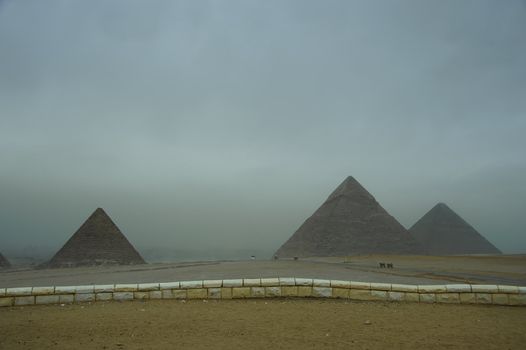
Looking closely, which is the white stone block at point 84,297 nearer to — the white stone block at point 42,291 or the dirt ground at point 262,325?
the dirt ground at point 262,325

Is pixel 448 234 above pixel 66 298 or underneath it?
underneath

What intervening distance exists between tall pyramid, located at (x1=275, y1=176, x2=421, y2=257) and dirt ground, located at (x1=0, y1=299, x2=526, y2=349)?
3832cm

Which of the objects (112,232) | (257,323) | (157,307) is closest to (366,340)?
(257,323)

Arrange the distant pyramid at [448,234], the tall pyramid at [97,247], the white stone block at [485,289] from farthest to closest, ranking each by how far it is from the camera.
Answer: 1. the distant pyramid at [448,234]
2. the tall pyramid at [97,247]
3. the white stone block at [485,289]

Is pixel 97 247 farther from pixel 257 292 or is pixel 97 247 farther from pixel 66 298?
pixel 257 292

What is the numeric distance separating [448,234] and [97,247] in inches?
1989

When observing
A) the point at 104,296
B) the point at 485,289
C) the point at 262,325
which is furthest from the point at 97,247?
the point at 485,289

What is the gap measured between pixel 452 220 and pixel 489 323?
206 ft

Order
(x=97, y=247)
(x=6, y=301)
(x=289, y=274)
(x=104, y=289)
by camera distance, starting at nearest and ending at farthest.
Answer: (x=6, y=301)
(x=104, y=289)
(x=289, y=274)
(x=97, y=247)

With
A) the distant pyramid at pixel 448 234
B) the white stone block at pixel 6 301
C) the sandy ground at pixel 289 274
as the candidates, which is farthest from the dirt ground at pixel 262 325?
the distant pyramid at pixel 448 234

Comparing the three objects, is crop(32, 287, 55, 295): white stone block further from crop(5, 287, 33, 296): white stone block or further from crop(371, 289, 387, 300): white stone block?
crop(371, 289, 387, 300): white stone block

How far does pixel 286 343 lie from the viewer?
477 cm

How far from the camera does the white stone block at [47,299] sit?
711 centimetres

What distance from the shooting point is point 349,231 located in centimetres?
4712
